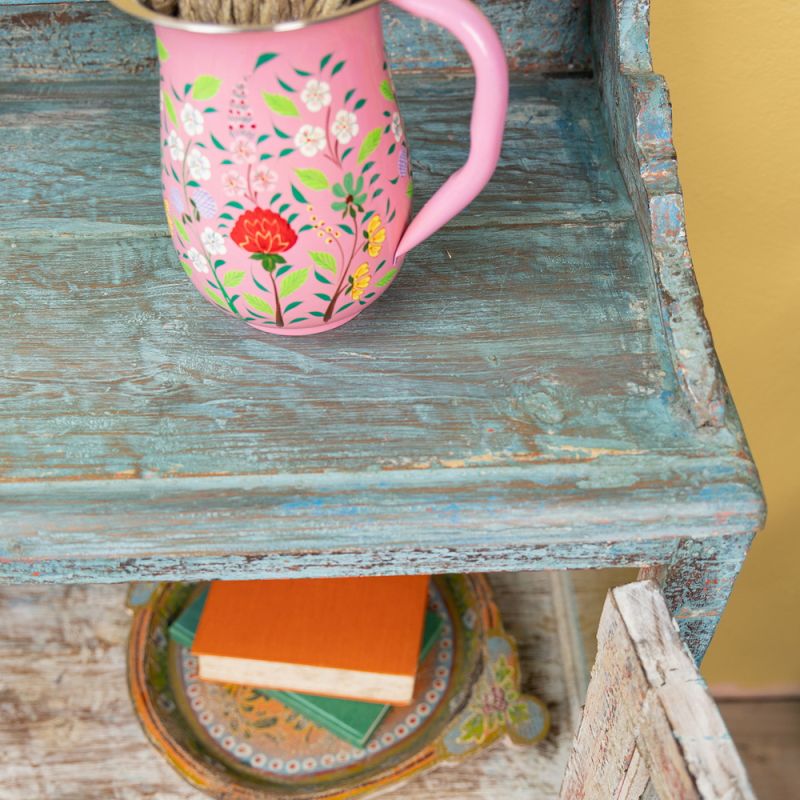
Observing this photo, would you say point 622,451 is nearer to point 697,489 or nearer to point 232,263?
point 697,489

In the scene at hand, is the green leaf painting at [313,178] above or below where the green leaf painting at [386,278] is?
above

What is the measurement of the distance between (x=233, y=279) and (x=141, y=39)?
34 cm

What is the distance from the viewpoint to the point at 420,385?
0.52 meters

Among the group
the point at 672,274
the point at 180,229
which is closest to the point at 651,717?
the point at 672,274

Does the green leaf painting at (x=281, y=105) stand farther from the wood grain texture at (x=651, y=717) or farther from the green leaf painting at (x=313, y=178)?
the wood grain texture at (x=651, y=717)

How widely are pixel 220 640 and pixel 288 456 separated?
0.44m

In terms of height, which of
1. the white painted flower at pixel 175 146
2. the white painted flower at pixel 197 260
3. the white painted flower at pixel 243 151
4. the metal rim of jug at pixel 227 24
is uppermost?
the metal rim of jug at pixel 227 24

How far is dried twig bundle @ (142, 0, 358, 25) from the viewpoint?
428 millimetres

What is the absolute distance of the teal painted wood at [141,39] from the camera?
0.69 m

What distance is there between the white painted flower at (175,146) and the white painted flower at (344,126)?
0.08 metres

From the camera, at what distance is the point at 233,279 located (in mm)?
491

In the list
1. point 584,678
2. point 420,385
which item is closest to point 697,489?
point 420,385

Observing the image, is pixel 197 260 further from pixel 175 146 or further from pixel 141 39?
pixel 141 39

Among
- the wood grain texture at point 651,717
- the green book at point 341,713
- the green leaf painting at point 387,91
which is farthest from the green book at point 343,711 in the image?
the green leaf painting at point 387,91
